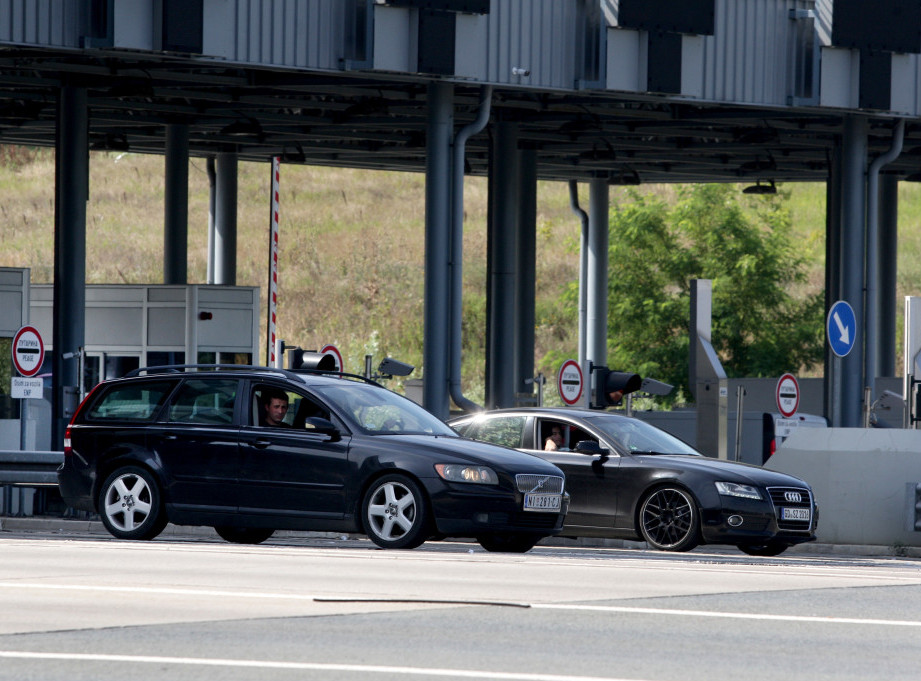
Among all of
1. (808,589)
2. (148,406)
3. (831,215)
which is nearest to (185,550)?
(148,406)

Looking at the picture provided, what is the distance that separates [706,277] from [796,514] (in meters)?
47.2

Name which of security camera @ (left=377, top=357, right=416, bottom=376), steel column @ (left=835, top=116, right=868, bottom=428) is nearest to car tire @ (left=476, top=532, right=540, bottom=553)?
security camera @ (left=377, top=357, right=416, bottom=376)

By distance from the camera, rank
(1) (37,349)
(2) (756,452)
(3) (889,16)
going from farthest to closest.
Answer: (2) (756,452) < (3) (889,16) < (1) (37,349)

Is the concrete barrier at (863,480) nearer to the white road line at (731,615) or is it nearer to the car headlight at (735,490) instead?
the car headlight at (735,490)

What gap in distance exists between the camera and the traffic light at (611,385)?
82.8 feet

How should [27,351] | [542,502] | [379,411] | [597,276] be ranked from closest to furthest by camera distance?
[542,502]
[379,411]
[27,351]
[597,276]

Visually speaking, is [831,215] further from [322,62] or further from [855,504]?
[855,504]

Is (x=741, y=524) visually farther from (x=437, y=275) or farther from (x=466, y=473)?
(x=437, y=275)

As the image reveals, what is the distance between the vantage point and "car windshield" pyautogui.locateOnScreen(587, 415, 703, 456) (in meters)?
18.6

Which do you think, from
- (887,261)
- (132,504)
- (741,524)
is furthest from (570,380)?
(887,261)

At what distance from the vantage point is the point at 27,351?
1006 inches

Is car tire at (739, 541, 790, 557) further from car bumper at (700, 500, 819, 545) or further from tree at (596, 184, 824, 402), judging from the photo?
tree at (596, 184, 824, 402)

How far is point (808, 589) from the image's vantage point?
12273 millimetres

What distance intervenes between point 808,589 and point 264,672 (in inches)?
214
